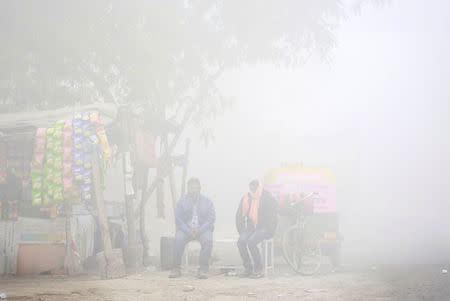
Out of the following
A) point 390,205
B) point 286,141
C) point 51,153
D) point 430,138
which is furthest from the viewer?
point 286,141

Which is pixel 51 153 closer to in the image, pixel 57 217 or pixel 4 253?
pixel 57 217

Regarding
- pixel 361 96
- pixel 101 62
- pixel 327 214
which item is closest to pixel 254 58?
pixel 101 62

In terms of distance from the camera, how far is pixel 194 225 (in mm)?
10695

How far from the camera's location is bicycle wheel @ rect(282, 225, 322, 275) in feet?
35.1

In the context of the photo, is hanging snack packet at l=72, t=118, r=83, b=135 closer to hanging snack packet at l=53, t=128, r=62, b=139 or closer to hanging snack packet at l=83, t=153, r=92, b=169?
hanging snack packet at l=53, t=128, r=62, b=139

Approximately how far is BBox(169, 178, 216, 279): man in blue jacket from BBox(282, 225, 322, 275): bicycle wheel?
5.03 ft

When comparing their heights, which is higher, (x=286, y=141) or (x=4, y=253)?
(x=286, y=141)

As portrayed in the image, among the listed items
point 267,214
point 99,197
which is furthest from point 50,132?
point 267,214

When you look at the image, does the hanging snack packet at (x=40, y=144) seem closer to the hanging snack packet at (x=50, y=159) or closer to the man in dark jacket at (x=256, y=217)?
the hanging snack packet at (x=50, y=159)

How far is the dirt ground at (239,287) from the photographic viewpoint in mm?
7730

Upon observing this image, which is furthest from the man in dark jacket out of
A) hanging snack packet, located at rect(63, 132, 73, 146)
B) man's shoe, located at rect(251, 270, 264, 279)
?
hanging snack packet, located at rect(63, 132, 73, 146)

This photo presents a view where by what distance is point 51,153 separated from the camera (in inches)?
401

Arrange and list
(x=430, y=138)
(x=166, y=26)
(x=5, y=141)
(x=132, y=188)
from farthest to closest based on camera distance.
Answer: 1. (x=430, y=138)
2. (x=166, y=26)
3. (x=132, y=188)
4. (x=5, y=141)

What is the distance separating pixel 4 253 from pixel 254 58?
818 centimetres
